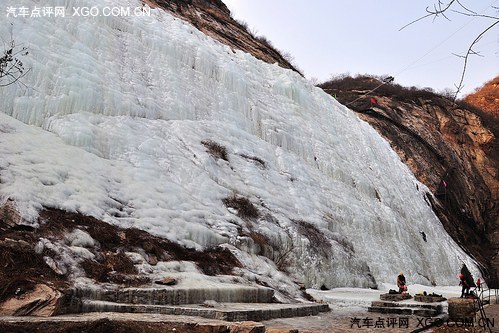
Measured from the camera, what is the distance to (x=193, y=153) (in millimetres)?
13633

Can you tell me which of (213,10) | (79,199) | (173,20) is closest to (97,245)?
(79,199)

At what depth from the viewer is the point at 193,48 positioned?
1758 cm

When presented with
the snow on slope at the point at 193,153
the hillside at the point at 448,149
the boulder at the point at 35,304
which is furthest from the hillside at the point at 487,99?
the boulder at the point at 35,304

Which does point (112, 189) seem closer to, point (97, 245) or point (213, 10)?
point (97, 245)

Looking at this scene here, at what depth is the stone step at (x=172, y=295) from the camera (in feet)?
22.9

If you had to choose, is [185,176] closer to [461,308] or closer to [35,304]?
[35,304]

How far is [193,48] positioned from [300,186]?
634 centimetres

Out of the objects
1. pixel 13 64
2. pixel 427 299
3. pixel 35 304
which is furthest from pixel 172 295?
pixel 13 64

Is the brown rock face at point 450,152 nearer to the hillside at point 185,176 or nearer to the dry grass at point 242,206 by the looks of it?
the hillside at point 185,176

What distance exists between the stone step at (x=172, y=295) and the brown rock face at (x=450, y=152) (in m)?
19.9

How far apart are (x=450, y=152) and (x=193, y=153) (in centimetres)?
2404

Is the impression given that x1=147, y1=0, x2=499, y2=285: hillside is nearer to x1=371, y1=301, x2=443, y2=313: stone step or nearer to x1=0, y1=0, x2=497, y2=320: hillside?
x1=0, y1=0, x2=497, y2=320: hillside

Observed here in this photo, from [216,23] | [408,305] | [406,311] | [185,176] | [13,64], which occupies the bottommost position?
[406,311]

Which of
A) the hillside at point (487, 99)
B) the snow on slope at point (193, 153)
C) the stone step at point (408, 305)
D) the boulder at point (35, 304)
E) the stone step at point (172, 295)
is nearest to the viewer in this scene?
the boulder at point (35, 304)
